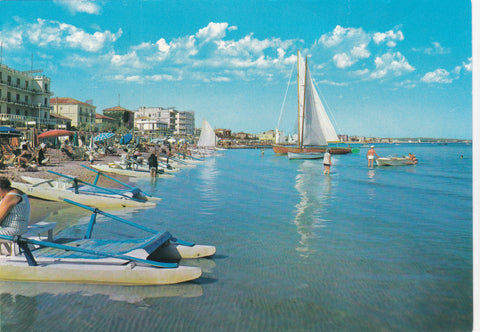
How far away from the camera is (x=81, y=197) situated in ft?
34.5

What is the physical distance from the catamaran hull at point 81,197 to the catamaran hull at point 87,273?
5.56 m

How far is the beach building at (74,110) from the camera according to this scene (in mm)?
48959

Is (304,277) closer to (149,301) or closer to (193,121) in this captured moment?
(149,301)

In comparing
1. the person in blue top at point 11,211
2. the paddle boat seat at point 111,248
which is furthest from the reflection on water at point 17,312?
the person in blue top at point 11,211

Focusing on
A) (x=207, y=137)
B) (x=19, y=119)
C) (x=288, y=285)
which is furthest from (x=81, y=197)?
(x=207, y=137)

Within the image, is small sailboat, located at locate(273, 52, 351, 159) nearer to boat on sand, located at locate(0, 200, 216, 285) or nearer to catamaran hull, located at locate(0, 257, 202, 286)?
boat on sand, located at locate(0, 200, 216, 285)

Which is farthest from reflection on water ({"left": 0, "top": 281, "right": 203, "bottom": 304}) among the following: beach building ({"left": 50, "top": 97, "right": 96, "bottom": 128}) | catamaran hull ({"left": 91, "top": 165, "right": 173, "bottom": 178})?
beach building ({"left": 50, "top": 97, "right": 96, "bottom": 128})

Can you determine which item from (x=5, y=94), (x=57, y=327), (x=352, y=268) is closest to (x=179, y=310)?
(x=57, y=327)

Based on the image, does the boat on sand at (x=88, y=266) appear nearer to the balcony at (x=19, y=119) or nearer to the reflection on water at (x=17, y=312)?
the reflection on water at (x=17, y=312)

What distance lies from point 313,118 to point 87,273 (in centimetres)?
4484

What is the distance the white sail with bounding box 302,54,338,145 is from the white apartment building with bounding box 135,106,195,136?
68.5 m

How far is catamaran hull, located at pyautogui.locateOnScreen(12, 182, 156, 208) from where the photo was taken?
34.7ft

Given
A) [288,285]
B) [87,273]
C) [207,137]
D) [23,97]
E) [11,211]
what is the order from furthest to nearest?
[207,137], [23,97], [288,285], [87,273], [11,211]

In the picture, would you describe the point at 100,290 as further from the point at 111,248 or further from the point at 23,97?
the point at 23,97
